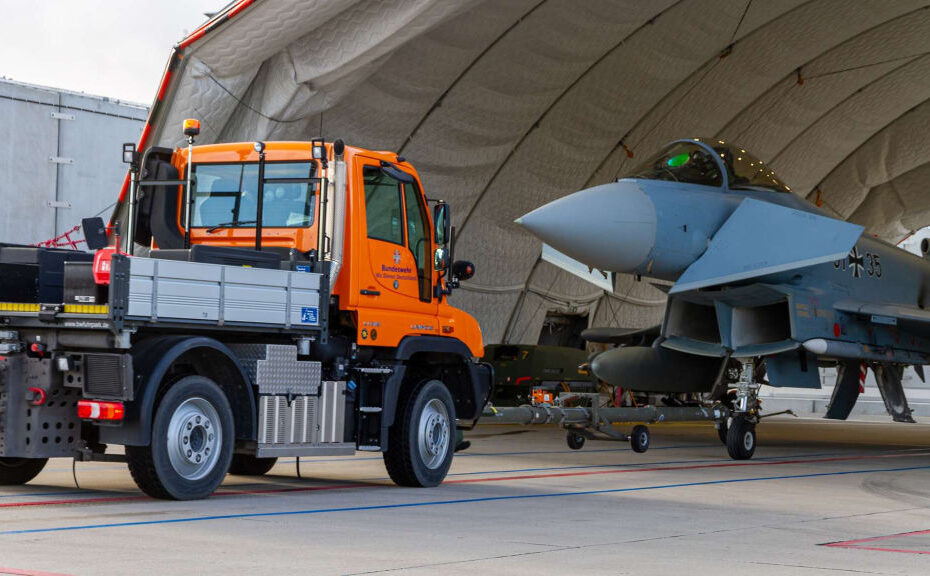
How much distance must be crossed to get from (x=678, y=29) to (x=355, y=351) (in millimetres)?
12013

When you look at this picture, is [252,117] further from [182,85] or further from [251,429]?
[251,429]

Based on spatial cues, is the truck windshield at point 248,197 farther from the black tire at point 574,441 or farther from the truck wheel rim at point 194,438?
the black tire at point 574,441

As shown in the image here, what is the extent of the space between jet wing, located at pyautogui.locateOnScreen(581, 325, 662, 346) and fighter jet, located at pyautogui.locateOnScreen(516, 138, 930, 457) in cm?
360

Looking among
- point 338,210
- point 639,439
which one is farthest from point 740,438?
point 338,210

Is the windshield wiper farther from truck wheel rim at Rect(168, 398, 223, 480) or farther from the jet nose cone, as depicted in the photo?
the jet nose cone

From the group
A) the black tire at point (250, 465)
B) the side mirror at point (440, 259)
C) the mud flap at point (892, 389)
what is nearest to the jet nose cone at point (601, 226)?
the side mirror at point (440, 259)

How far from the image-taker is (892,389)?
15.2m

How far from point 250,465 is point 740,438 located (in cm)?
629

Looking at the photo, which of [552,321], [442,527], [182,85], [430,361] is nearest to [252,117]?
[182,85]

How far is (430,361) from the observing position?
939cm

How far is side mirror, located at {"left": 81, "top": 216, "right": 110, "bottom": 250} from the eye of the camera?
7641 millimetres

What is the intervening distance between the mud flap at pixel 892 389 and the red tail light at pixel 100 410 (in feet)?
36.6

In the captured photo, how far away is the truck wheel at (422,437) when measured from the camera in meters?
8.78

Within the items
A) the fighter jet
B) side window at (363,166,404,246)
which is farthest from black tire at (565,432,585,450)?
side window at (363,166,404,246)
